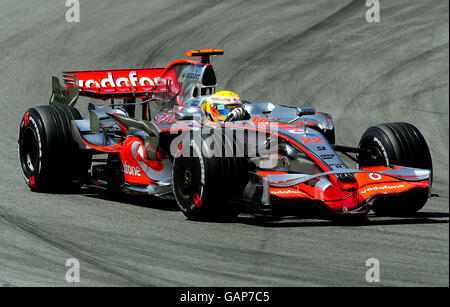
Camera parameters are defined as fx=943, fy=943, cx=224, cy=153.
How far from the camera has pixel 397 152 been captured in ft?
34.3

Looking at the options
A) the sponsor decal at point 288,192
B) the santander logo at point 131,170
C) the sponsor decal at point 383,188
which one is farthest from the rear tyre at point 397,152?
the santander logo at point 131,170

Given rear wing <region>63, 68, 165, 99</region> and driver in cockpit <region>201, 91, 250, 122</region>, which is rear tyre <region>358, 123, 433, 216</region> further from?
rear wing <region>63, 68, 165, 99</region>

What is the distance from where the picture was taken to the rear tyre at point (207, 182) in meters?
9.63

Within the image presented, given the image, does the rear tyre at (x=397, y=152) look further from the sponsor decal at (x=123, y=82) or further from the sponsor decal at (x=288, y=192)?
the sponsor decal at (x=123, y=82)

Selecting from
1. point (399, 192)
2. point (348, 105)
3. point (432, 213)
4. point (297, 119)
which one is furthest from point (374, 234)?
point (348, 105)

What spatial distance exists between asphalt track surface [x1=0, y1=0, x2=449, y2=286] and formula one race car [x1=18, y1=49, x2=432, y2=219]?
0.95 ft

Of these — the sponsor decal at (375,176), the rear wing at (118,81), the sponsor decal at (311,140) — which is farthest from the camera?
the rear wing at (118,81)

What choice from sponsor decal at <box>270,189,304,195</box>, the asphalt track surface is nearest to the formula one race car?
Result: sponsor decal at <box>270,189,304,195</box>

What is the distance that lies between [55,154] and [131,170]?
46.1 inches

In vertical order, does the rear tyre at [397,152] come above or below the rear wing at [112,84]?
below

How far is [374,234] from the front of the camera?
30.6 ft

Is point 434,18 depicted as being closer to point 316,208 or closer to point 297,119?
point 297,119

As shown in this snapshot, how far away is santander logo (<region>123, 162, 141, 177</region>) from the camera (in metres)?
11.2

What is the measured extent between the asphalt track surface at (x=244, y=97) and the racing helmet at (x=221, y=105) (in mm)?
1194
